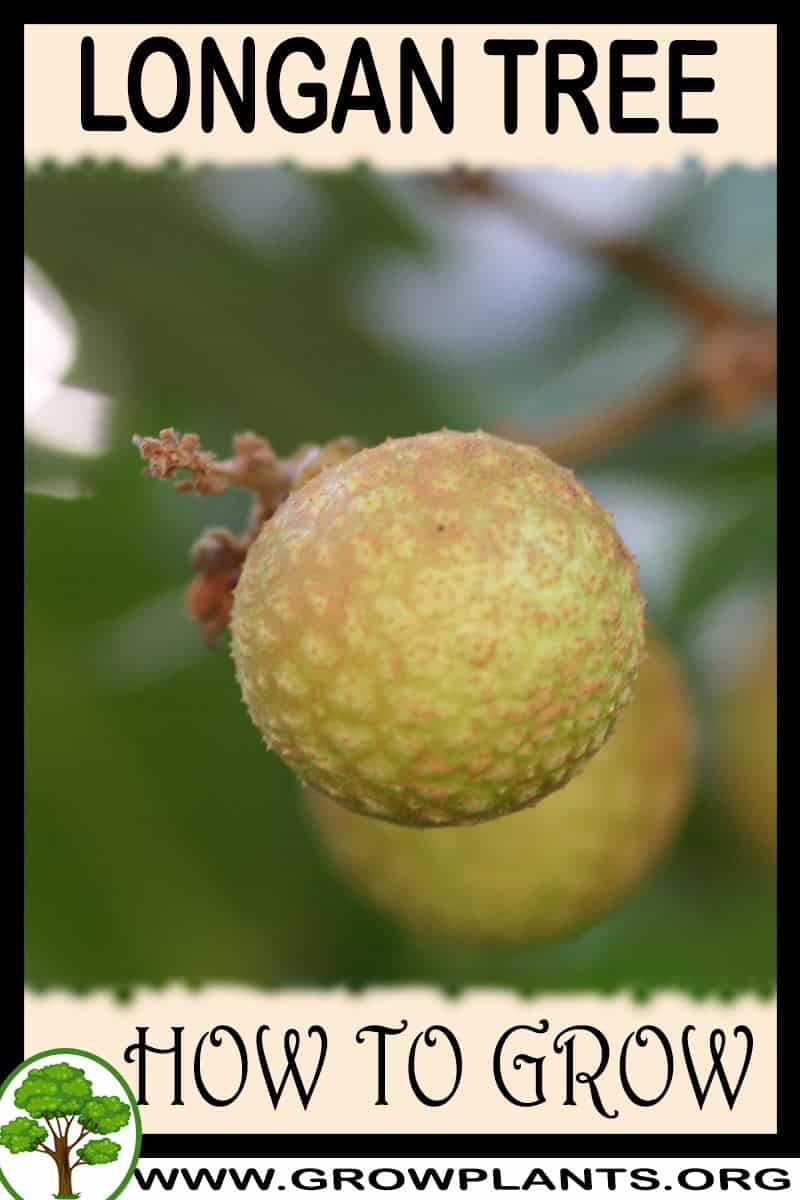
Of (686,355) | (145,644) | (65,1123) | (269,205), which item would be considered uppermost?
(269,205)

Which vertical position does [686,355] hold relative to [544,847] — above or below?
above

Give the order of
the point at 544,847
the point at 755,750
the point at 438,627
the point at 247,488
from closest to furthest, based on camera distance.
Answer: the point at 438,627 → the point at 247,488 → the point at 544,847 → the point at 755,750

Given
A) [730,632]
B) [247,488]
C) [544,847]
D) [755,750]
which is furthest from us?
[730,632]

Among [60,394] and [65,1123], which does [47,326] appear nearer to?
[60,394]

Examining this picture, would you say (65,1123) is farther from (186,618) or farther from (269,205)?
(269,205)

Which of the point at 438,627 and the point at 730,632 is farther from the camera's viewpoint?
the point at 730,632

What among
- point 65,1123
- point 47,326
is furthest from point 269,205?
point 65,1123
